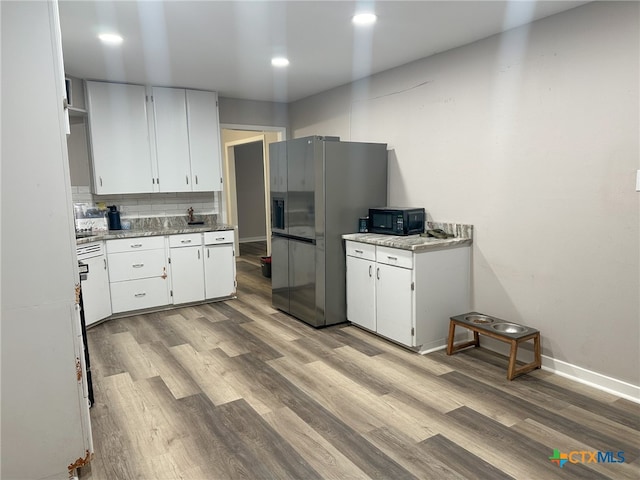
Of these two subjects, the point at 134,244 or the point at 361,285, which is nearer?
the point at 361,285

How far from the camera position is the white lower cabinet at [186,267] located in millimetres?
4816

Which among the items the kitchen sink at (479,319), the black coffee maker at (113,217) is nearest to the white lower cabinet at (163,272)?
the black coffee maker at (113,217)

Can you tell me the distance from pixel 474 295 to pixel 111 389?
2852 millimetres

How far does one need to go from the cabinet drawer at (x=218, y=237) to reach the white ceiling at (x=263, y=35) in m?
1.63

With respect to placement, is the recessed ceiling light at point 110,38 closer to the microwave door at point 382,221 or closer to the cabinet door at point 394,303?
the microwave door at point 382,221

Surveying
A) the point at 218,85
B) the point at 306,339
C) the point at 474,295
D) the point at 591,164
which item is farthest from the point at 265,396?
the point at 218,85

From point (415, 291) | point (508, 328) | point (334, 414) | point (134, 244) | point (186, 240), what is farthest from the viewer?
point (186, 240)

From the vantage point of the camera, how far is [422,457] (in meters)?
2.23

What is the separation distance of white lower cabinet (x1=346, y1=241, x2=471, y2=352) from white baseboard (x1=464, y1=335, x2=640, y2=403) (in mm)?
505

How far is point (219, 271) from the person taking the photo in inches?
201

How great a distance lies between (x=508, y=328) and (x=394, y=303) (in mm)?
873

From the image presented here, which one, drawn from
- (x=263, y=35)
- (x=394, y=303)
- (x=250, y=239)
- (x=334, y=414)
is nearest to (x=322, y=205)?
(x=394, y=303)

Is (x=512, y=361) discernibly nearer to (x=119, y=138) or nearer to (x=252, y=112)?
(x=119, y=138)

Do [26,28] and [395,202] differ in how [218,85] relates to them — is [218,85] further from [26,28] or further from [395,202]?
[26,28]
